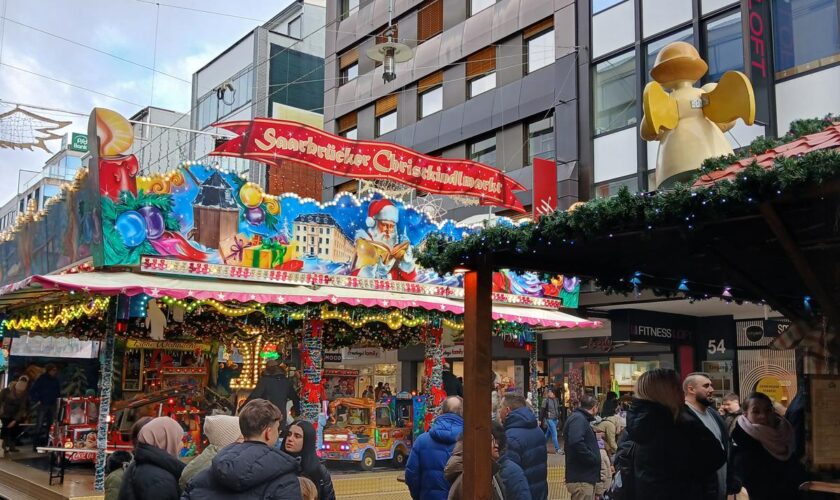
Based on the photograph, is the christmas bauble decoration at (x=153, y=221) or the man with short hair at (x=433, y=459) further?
the christmas bauble decoration at (x=153, y=221)

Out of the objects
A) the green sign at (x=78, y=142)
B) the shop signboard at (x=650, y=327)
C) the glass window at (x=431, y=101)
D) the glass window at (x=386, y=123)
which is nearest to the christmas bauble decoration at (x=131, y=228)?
the shop signboard at (x=650, y=327)

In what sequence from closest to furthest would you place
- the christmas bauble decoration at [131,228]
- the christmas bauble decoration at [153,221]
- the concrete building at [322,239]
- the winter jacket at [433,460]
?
the winter jacket at [433,460]
the christmas bauble decoration at [131,228]
the christmas bauble decoration at [153,221]
the concrete building at [322,239]

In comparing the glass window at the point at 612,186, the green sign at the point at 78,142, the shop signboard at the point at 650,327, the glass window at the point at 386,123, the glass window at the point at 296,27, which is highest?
the glass window at the point at 296,27

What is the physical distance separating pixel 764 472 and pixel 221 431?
3.66 m

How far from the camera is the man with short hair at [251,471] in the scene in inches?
146

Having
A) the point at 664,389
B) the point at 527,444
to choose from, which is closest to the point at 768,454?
the point at 664,389

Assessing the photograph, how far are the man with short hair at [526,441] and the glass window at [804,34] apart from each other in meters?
12.0

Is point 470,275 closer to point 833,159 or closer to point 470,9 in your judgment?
point 833,159

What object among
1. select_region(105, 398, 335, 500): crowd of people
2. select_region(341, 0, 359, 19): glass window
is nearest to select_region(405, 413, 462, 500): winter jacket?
select_region(105, 398, 335, 500): crowd of people

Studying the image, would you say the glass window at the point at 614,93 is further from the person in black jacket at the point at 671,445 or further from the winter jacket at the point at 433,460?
the person in black jacket at the point at 671,445

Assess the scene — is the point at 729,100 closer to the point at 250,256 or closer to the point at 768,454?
the point at 768,454

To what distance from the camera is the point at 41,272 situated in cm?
1515

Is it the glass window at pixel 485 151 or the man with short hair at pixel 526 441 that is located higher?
the glass window at pixel 485 151

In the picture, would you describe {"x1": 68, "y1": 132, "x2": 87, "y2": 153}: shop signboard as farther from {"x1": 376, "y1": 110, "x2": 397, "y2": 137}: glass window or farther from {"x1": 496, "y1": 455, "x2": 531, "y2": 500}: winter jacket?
{"x1": 496, "y1": 455, "x2": 531, "y2": 500}: winter jacket
